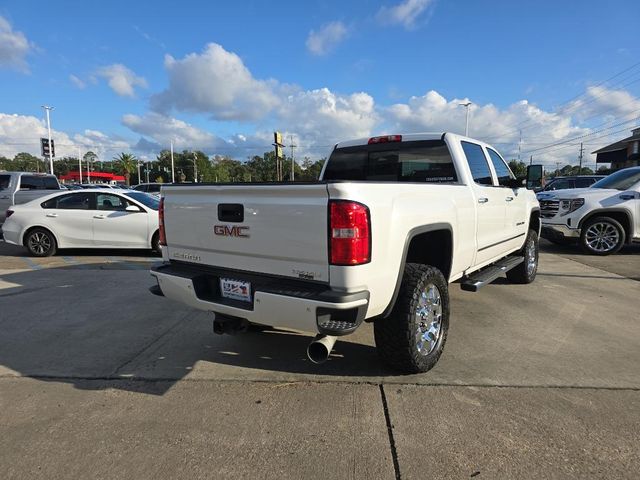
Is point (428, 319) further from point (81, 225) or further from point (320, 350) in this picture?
point (81, 225)

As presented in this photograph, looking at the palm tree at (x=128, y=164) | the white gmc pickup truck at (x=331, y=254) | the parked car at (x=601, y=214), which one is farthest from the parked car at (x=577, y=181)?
the palm tree at (x=128, y=164)

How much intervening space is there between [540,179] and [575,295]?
1682 mm

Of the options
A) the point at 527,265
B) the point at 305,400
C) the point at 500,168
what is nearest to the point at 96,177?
the point at 527,265

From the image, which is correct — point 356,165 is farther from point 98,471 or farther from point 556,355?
point 98,471

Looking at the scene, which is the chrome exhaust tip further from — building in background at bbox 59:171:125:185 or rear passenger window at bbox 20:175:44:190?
building in background at bbox 59:171:125:185

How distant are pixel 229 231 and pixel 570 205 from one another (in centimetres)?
877

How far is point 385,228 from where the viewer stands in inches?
113

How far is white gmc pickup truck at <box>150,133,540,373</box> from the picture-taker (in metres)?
2.71

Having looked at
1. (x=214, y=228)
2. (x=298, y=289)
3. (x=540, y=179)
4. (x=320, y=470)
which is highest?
(x=540, y=179)

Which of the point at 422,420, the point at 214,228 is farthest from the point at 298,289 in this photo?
the point at 422,420

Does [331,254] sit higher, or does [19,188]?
[19,188]

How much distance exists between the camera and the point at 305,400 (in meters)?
3.14

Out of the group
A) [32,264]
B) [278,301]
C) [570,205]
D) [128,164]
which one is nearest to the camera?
[278,301]

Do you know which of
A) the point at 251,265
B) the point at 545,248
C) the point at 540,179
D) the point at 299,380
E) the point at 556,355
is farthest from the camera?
the point at 545,248
